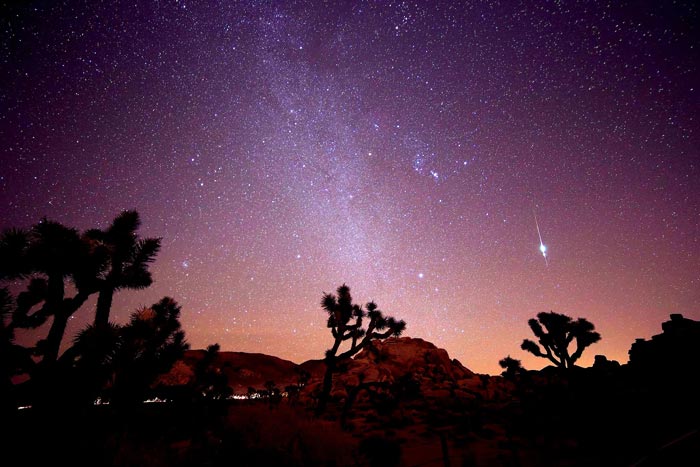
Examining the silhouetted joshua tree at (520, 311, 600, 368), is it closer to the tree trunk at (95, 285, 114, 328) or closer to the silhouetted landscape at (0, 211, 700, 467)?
the silhouetted landscape at (0, 211, 700, 467)

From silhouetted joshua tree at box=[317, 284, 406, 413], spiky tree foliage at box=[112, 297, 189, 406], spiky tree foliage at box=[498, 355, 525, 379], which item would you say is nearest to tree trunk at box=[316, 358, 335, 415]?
silhouetted joshua tree at box=[317, 284, 406, 413]

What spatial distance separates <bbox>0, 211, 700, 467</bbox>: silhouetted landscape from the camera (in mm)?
5199

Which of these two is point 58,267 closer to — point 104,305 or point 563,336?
point 104,305

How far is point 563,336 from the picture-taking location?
792 inches

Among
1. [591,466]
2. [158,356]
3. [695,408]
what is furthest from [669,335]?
[158,356]

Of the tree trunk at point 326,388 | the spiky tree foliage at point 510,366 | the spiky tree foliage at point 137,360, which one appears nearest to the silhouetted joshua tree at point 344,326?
the tree trunk at point 326,388

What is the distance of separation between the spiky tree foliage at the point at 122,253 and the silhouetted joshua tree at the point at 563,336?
75.5ft

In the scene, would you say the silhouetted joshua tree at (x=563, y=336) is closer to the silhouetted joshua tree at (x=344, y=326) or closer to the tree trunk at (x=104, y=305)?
the silhouetted joshua tree at (x=344, y=326)

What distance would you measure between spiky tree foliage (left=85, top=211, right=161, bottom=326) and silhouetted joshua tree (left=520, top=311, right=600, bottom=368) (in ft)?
75.5

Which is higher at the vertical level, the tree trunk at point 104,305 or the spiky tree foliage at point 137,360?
the tree trunk at point 104,305

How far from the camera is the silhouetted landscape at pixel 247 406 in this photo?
5199 millimetres

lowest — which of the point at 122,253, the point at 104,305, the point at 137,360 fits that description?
the point at 137,360

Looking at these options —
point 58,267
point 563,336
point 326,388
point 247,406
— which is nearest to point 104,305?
point 58,267

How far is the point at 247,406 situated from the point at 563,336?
67.4 feet
